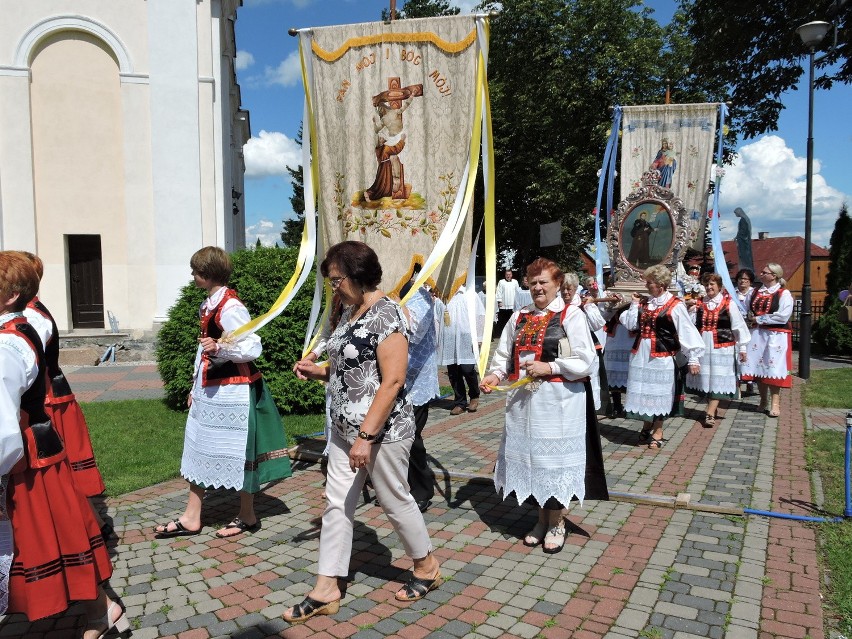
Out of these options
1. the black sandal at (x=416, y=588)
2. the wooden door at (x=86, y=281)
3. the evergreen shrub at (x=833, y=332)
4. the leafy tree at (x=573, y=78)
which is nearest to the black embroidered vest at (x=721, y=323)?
the black sandal at (x=416, y=588)

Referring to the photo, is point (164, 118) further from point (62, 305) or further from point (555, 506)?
point (555, 506)

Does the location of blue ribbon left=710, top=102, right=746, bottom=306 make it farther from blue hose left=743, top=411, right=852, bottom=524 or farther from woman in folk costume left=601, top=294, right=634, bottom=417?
blue hose left=743, top=411, right=852, bottom=524

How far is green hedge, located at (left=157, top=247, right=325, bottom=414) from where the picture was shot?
8.37m

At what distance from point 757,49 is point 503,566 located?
19336mm

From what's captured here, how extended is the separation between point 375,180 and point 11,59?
45.7 feet

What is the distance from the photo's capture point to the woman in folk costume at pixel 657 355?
705 centimetres

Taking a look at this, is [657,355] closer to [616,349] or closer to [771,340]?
[616,349]

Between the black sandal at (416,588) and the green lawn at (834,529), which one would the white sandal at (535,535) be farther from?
the green lawn at (834,529)

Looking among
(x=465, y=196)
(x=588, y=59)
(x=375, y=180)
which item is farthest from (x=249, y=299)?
(x=588, y=59)

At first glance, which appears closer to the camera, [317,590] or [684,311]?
[317,590]

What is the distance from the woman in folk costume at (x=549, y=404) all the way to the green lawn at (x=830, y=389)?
7289 mm

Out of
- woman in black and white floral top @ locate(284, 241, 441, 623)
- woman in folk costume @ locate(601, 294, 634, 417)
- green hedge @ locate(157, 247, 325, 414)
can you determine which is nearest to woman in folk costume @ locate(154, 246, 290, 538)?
woman in black and white floral top @ locate(284, 241, 441, 623)

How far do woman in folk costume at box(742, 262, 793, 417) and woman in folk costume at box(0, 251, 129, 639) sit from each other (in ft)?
29.1

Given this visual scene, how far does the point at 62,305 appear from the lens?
1479 cm
